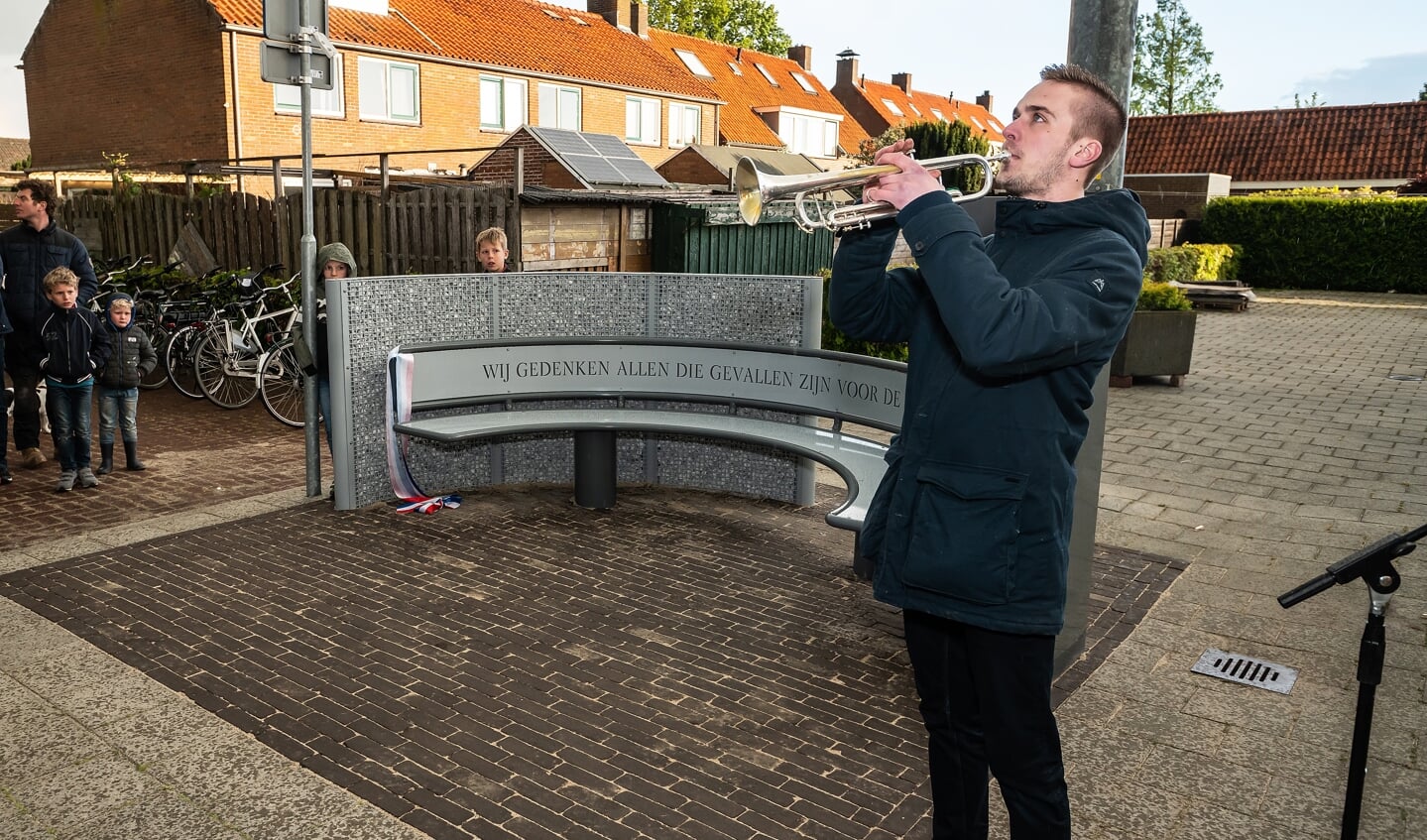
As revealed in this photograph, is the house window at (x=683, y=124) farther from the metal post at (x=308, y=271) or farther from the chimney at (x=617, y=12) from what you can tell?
the metal post at (x=308, y=271)

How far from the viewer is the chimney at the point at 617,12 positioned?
1501 inches

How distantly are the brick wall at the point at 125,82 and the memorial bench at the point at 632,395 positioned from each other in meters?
19.6

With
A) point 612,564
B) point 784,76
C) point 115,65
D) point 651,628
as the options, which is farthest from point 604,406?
point 784,76

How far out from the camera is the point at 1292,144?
36.1 meters

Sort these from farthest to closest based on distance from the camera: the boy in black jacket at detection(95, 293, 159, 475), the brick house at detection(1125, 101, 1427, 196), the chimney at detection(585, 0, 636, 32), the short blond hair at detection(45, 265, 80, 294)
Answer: the chimney at detection(585, 0, 636, 32) → the brick house at detection(1125, 101, 1427, 196) → the boy in black jacket at detection(95, 293, 159, 475) → the short blond hair at detection(45, 265, 80, 294)

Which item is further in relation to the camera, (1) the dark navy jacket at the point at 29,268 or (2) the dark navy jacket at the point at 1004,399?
(1) the dark navy jacket at the point at 29,268

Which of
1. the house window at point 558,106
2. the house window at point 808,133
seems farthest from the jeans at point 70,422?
the house window at point 808,133

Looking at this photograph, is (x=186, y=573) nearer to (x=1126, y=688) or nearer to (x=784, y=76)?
(x=1126, y=688)

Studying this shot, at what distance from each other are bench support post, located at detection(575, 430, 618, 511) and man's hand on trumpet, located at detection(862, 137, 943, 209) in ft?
15.0

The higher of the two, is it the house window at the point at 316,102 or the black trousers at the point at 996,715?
the house window at the point at 316,102

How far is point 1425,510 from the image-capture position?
7.10m

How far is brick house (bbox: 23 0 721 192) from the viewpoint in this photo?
78.1ft

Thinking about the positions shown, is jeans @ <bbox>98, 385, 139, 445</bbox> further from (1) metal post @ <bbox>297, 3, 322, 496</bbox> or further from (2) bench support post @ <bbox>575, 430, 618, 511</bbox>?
(2) bench support post @ <bbox>575, 430, 618, 511</bbox>

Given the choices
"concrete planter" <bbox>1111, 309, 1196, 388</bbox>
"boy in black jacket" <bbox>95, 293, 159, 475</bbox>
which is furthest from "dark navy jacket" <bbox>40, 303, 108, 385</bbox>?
"concrete planter" <bbox>1111, 309, 1196, 388</bbox>
